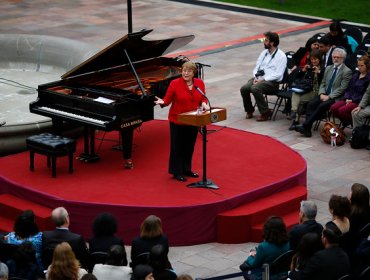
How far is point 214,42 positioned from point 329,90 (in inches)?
297

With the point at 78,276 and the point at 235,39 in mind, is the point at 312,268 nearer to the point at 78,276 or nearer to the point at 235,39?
the point at 78,276

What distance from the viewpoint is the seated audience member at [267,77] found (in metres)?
18.3

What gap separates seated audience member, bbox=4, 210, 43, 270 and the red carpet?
6.72 feet

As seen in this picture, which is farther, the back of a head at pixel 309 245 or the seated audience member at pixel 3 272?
the back of a head at pixel 309 245

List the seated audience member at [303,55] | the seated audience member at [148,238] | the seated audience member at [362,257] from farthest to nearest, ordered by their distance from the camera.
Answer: the seated audience member at [303,55] < the seated audience member at [148,238] < the seated audience member at [362,257]

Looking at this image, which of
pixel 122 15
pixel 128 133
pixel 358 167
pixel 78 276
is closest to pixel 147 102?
pixel 128 133

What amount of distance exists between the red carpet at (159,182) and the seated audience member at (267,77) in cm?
203

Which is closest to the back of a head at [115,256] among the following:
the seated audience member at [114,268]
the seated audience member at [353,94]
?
the seated audience member at [114,268]

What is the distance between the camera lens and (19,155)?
15.4 meters

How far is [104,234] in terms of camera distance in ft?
36.6

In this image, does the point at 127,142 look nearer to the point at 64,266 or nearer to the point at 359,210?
the point at 359,210

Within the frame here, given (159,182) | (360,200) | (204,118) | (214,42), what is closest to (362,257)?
(360,200)

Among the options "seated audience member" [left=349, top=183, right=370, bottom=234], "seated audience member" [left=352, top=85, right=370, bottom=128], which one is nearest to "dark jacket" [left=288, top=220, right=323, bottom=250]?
"seated audience member" [left=349, top=183, right=370, bottom=234]

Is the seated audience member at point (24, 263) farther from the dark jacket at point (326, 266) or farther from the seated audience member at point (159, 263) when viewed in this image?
the dark jacket at point (326, 266)
